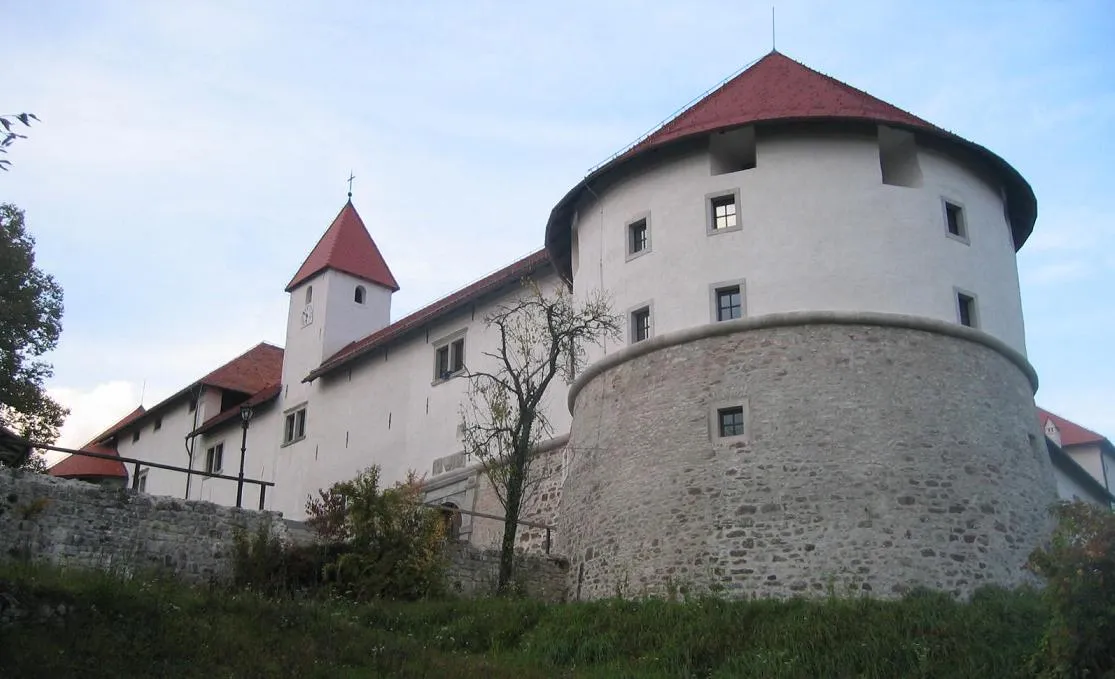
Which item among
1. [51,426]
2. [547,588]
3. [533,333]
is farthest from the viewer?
[51,426]

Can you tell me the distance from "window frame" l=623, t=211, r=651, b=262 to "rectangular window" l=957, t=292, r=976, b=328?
5.81 meters

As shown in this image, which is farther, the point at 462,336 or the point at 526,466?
the point at 462,336

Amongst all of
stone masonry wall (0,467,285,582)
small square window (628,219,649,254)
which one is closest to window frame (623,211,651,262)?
small square window (628,219,649,254)

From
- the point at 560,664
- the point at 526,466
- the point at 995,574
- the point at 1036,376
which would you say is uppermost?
the point at 1036,376

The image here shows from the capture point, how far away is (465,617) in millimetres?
19953

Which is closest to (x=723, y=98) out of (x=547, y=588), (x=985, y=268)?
(x=985, y=268)

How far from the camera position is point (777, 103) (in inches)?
938

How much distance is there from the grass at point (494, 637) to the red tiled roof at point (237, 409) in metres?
21.9

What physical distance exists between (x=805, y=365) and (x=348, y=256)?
2351cm

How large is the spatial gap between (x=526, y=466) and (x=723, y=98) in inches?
329

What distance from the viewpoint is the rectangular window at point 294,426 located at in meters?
38.9

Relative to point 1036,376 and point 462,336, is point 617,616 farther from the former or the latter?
point 462,336

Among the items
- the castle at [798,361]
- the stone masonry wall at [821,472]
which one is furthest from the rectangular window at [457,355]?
the stone masonry wall at [821,472]

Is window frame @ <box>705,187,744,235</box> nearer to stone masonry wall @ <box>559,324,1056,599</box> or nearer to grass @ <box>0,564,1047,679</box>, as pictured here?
stone masonry wall @ <box>559,324,1056,599</box>
